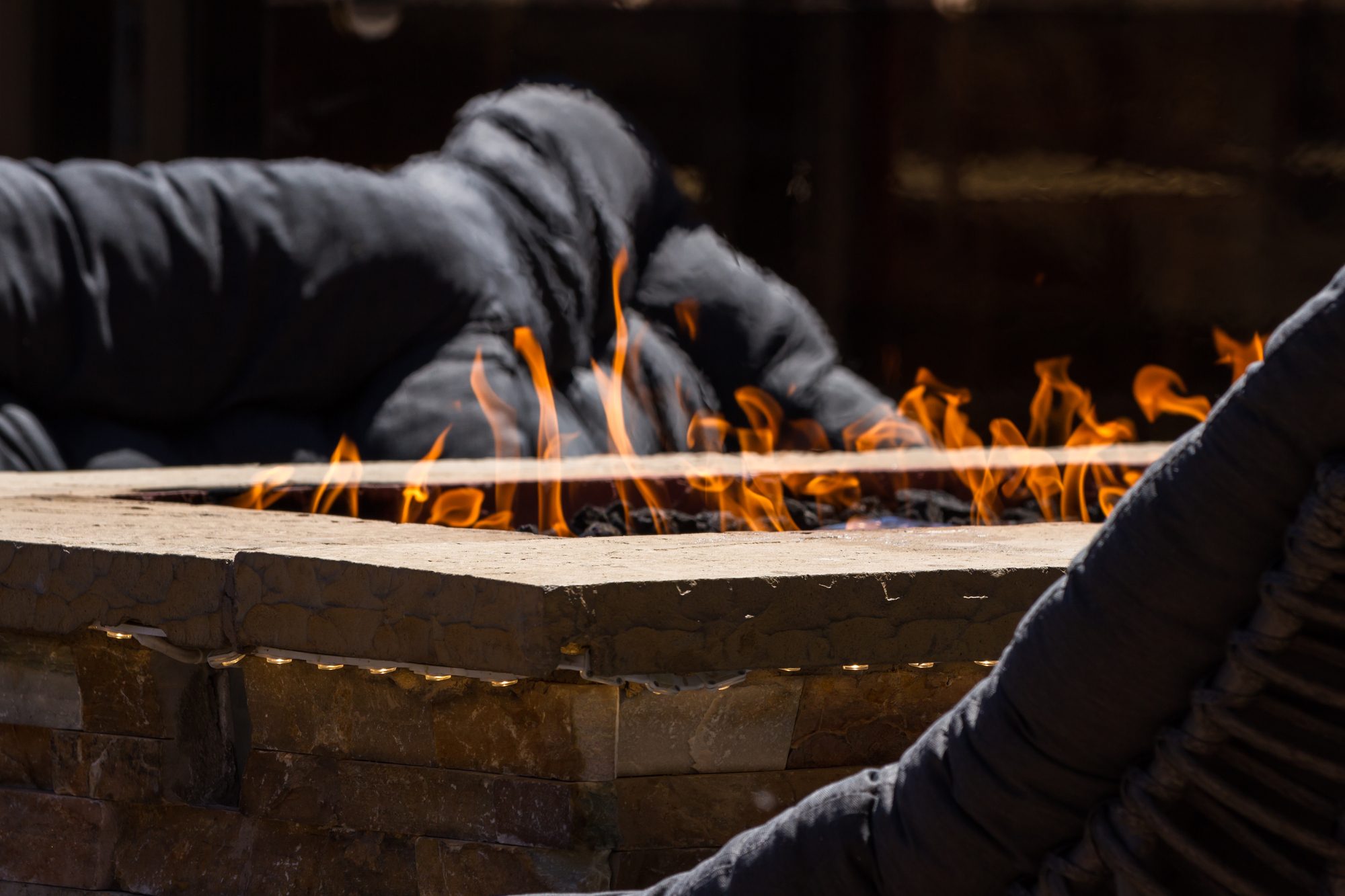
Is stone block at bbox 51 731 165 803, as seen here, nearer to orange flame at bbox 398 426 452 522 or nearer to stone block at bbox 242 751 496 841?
stone block at bbox 242 751 496 841

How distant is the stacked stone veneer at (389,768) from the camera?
1.68m

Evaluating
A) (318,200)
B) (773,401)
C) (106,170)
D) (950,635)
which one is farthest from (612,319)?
(950,635)

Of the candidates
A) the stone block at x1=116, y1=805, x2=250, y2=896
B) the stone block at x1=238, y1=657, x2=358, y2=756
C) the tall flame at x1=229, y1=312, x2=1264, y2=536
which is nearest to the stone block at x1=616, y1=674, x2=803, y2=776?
the stone block at x1=238, y1=657, x2=358, y2=756

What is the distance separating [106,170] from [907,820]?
3.64m

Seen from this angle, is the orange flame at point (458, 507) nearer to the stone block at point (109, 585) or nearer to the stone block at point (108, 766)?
the stone block at point (109, 585)

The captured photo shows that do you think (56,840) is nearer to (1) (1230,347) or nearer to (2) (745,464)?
(2) (745,464)

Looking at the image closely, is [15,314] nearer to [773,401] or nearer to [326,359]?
[326,359]

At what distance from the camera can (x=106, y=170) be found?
4262 millimetres

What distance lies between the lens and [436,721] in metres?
1.74

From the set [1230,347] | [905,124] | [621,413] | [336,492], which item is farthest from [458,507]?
[1230,347]

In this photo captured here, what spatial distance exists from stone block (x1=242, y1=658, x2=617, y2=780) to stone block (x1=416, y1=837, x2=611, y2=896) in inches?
3.1

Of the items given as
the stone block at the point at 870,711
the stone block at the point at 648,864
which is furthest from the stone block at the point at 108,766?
the stone block at the point at 870,711

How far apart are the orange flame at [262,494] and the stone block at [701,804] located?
1468mm

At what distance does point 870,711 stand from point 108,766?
0.88 m
